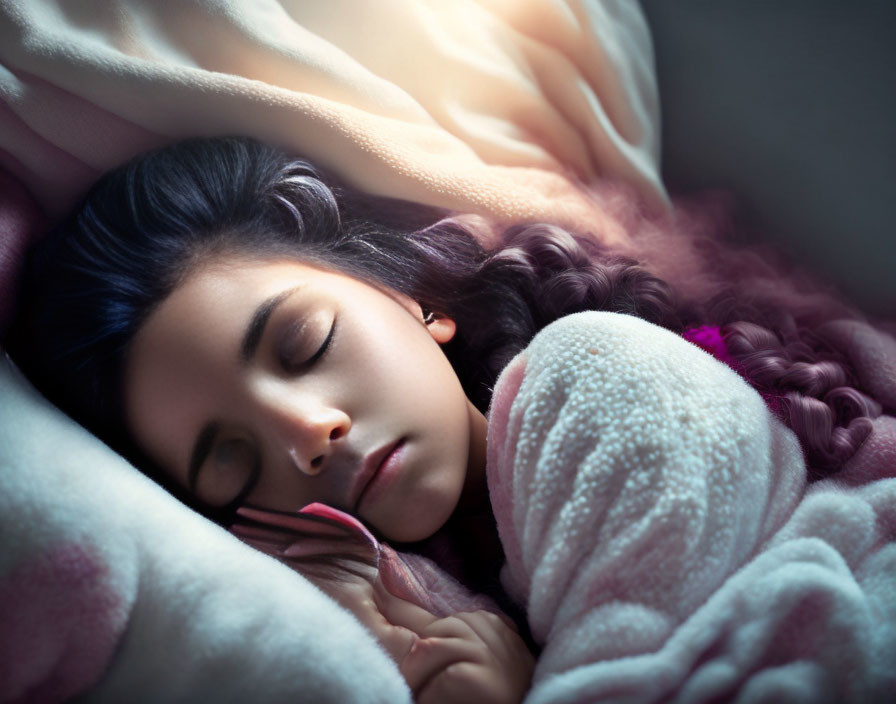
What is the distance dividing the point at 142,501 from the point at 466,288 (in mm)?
386

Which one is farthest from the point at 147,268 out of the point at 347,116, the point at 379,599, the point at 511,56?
the point at 511,56

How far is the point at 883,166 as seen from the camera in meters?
0.91

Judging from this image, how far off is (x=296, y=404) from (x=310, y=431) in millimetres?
31

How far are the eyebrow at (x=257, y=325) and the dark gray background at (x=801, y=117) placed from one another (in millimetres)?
633

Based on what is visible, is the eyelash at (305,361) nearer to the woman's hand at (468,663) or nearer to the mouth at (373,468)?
the mouth at (373,468)

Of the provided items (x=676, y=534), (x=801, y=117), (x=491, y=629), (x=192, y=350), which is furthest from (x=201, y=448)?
(x=801, y=117)

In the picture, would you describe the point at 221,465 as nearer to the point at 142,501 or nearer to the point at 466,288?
the point at 142,501

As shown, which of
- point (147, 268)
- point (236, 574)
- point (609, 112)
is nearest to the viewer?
point (236, 574)

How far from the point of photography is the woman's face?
2.18 ft

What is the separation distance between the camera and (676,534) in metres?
0.55

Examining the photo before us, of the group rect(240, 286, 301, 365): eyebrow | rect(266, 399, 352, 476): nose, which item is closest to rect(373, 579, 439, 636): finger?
rect(266, 399, 352, 476): nose

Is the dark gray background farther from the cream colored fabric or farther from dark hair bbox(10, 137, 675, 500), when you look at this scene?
dark hair bbox(10, 137, 675, 500)

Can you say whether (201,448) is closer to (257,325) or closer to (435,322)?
(257,325)

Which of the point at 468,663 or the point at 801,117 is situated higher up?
the point at 801,117
